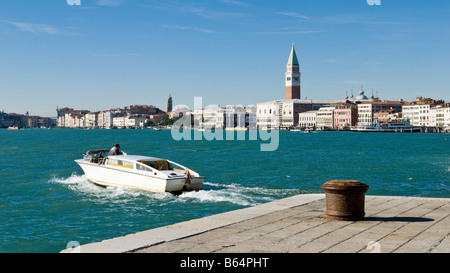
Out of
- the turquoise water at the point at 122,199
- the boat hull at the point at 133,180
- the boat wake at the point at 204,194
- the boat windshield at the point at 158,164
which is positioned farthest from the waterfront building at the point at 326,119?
the boat windshield at the point at 158,164

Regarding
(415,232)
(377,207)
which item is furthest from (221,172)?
(415,232)

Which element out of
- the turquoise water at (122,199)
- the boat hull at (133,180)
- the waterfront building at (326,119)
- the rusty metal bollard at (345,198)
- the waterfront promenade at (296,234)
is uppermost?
the waterfront building at (326,119)

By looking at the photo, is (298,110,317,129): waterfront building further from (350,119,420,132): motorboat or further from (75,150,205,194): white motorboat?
(75,150,205,194): white motorboat

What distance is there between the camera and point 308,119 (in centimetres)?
19162

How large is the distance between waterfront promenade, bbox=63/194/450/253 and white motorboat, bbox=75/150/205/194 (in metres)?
9.35

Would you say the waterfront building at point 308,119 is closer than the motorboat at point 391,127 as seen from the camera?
No

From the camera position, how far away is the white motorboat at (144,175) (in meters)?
19.2

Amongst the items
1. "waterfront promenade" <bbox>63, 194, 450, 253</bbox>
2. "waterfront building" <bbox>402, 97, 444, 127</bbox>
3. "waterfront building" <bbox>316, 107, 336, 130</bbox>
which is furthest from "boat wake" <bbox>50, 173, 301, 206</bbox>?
"waterfront building" <bbox>316, 107, 336, 130</bbox>

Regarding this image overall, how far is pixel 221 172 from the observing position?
31.6 meters

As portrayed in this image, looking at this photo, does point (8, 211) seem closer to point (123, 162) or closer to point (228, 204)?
point (123, 162)

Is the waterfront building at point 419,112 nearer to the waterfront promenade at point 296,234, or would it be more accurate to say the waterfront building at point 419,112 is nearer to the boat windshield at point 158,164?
the boat windshield at point 158,164

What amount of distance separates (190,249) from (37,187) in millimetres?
19314

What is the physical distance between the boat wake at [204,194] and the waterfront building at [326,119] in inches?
6493
